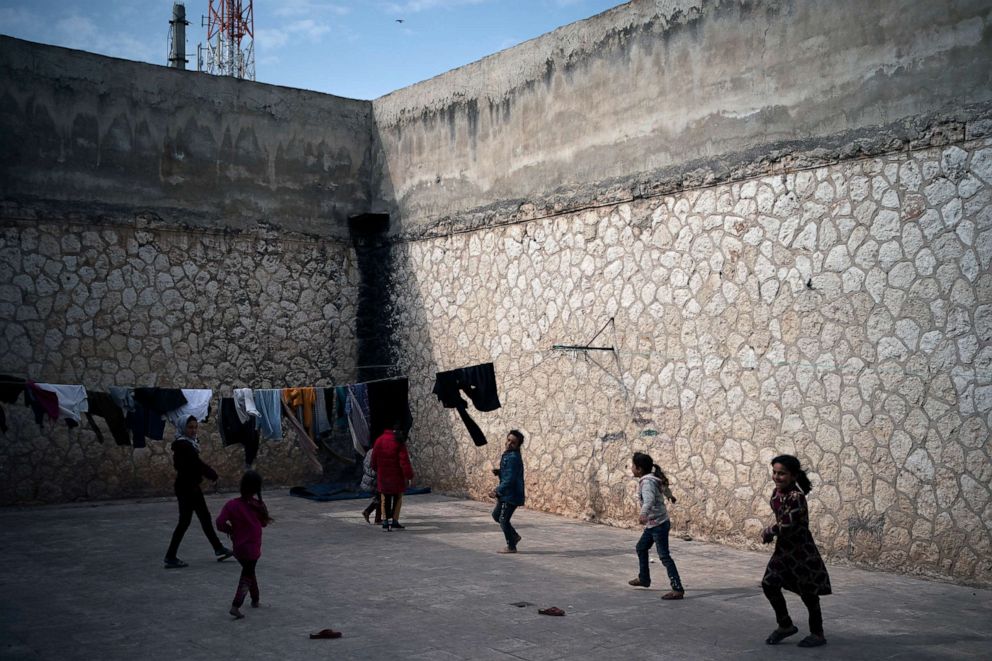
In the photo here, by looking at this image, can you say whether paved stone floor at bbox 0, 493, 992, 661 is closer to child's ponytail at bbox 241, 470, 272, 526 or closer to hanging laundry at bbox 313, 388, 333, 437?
child's ponytail at bbox 241, 470, 272, 526

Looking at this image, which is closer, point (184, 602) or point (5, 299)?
point (184, 602)

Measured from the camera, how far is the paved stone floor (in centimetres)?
694

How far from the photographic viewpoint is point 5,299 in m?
13.6

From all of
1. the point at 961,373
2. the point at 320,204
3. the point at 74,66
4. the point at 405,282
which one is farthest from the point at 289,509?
the point at 961,373

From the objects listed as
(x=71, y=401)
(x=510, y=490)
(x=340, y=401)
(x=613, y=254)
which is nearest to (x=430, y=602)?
(x=510, y=490)

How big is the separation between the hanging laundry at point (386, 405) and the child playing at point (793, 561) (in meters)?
8.01

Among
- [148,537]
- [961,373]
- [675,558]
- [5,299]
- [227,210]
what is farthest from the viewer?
[227,210]

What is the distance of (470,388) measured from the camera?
1246cm

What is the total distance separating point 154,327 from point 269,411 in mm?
3440

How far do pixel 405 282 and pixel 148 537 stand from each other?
6185 millimetres

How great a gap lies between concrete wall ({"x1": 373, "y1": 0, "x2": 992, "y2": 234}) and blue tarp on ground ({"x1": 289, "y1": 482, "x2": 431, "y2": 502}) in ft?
14.1

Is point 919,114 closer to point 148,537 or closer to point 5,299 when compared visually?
point 148,537

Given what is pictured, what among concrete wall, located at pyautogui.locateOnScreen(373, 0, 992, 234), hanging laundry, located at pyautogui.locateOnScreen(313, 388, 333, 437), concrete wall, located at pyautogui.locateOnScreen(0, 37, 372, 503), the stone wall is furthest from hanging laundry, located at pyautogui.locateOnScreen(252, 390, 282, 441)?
concrete wall, located at pyautogui.locateOnScreen(373, 0, 992, 234)

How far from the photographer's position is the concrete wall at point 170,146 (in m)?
13.9
